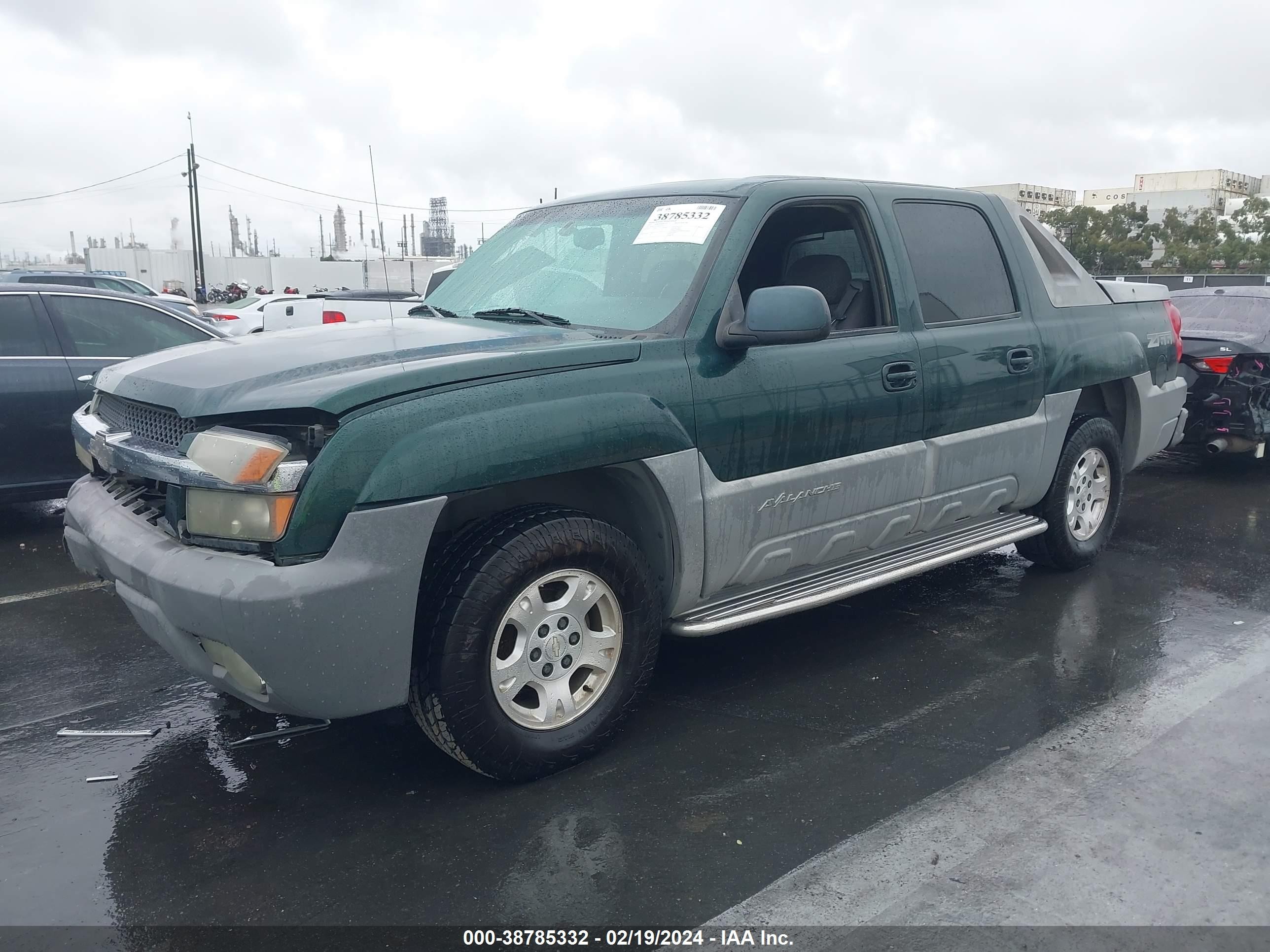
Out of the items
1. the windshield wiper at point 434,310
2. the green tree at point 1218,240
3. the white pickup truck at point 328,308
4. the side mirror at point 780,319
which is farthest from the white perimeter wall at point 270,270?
the side mirror at point 780,319

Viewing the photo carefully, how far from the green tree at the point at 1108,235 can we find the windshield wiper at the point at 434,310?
140ft

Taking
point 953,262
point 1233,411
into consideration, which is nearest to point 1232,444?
point 1233,411

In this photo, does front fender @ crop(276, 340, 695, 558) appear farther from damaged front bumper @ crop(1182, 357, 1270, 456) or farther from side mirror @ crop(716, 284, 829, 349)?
damaged front bumper @ crop(1182, 357, 1270, 456)

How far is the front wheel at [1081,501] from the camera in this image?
5.28 metres

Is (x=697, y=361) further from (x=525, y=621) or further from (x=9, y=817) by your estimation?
(x=9, y=817)

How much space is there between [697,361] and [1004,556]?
338 cm

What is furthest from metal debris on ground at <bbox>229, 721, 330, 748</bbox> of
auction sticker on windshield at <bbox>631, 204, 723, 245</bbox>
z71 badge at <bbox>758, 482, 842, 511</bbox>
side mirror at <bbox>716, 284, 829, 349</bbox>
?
auction sticker on windshield at <bbox>631, 204, 723, 245</bbox>

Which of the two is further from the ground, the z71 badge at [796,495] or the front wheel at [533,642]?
the z71 badge at [796,495]

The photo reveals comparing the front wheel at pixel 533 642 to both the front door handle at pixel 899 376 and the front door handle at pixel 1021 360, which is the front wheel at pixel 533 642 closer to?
the front door handle at pixel 899 376

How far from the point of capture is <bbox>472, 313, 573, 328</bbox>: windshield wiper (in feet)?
12.4

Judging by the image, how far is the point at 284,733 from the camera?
11.9 feet

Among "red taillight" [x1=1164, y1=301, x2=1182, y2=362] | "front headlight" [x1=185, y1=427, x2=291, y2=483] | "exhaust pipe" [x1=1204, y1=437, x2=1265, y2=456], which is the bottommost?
"exhaust pipe" [x1=1204, y1=437, x2=1265, y2=456]

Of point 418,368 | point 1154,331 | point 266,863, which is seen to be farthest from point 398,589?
point 1154,331

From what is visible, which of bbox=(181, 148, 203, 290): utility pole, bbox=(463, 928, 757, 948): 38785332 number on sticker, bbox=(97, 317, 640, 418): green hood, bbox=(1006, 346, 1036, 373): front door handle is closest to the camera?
bbox=(463, 928, 757, 948): 38785332 number on sticker
